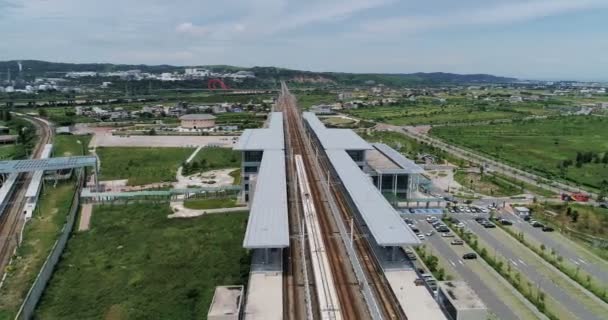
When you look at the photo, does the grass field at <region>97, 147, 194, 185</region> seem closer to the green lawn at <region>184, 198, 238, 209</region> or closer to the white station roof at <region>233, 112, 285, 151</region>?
the green lawn at <region>184, 198, 238, 209</region>

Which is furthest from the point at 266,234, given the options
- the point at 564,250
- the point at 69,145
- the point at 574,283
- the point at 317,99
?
the point at 317,99

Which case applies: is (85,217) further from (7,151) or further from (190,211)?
(7,151)

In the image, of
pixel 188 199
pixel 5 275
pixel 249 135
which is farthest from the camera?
pixel 249 135

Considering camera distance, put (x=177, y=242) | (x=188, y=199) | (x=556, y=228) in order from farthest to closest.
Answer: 1. (x=188, y=199)
2. (x=556, y=228)
3. (x=177, y=242)

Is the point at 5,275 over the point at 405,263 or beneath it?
beneath

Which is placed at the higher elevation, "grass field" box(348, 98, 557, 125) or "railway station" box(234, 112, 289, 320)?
"grass field" box(348, 98, 557, 125)

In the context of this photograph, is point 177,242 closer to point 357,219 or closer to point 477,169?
point 357,219

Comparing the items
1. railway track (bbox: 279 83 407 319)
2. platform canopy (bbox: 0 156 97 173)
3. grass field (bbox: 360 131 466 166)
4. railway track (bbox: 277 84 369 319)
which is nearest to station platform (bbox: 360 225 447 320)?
railway track (bbox: 279 83 407 319)

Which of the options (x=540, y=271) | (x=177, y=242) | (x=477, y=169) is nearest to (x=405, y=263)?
(x=540, y=271)
